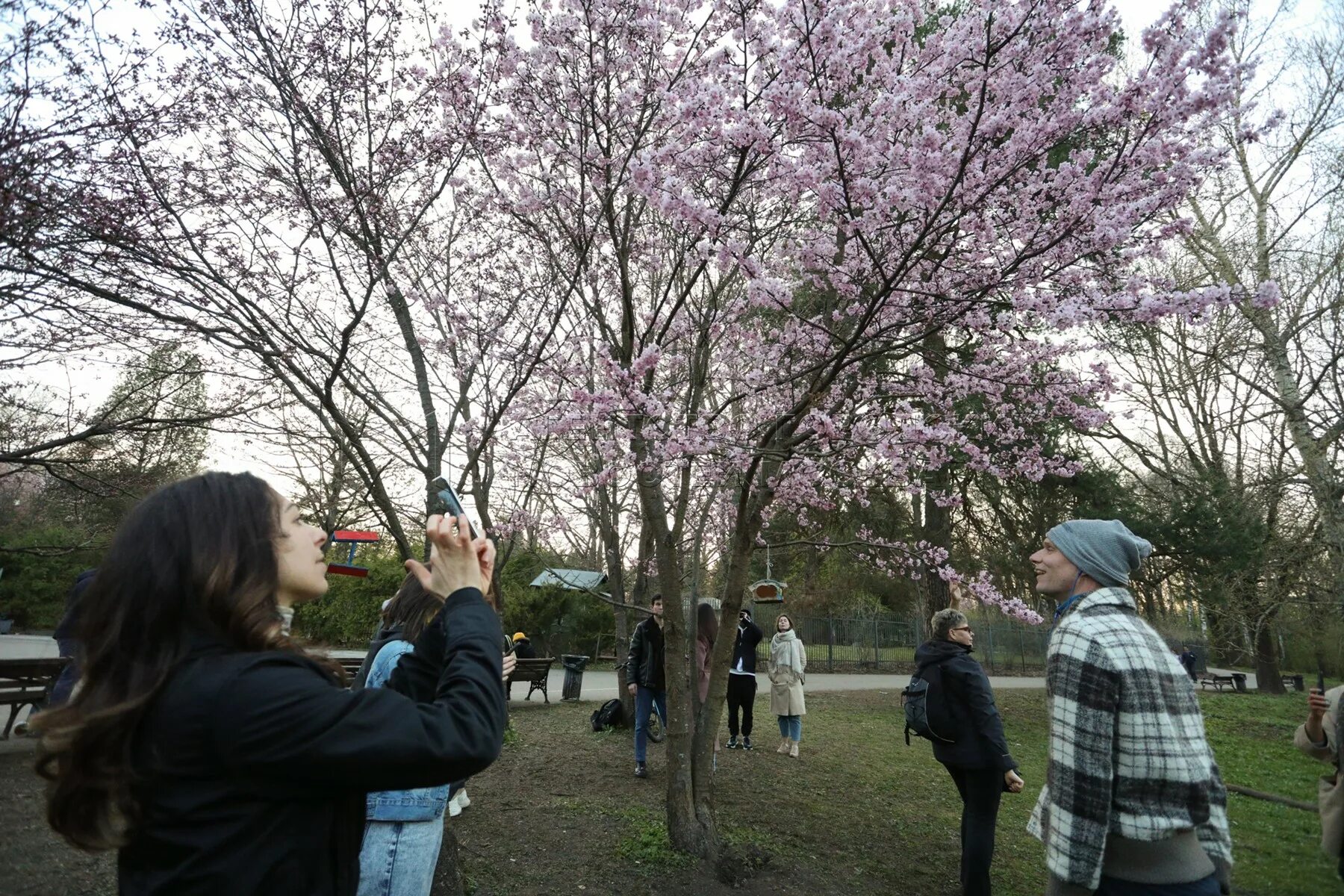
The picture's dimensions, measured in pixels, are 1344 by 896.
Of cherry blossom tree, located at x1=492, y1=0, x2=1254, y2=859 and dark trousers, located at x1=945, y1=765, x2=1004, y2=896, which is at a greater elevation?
cherry blossom tree, located at x1=492, y1=0, x2=1254, y2=859

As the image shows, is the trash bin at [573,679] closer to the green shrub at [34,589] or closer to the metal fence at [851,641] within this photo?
the metal fence at [851,641]

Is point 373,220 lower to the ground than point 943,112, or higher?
lower

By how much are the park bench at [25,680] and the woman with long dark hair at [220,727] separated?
8051 millimetres

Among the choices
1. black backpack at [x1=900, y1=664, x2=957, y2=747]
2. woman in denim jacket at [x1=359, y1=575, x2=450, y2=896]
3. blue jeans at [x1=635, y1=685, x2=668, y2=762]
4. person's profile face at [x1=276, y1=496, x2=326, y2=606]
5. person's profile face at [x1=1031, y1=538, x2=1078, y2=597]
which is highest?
person's profile face at [x1=1031, y1=538, x2=1078, y2=597]

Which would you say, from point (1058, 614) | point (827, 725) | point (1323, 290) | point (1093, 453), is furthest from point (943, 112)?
Answer: point (1093, 453)

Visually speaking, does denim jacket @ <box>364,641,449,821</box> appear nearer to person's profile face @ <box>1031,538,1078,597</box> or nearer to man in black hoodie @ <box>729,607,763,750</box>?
person's profile face @ <box>1031,538,1078,597</box>

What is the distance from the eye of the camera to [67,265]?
165 inches

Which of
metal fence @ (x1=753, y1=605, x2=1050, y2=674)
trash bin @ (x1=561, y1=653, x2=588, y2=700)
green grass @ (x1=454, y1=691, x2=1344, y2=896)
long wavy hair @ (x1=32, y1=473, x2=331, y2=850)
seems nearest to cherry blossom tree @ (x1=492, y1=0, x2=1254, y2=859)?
green grass @ (x1=454, y1=691, x2=1344, y2=896)

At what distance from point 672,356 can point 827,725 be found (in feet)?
23.3

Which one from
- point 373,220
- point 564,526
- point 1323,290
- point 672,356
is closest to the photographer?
point 373,220

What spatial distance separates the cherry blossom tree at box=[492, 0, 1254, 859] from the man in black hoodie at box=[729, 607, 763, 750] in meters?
3.32

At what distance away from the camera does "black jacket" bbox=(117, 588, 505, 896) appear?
3.36ft

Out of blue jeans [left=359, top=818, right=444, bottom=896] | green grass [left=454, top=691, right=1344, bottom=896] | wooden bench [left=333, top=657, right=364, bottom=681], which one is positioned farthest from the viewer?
green grass [left=454, top=691, right=1344, bottom=896]

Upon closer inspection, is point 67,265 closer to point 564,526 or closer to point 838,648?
point 564,526
